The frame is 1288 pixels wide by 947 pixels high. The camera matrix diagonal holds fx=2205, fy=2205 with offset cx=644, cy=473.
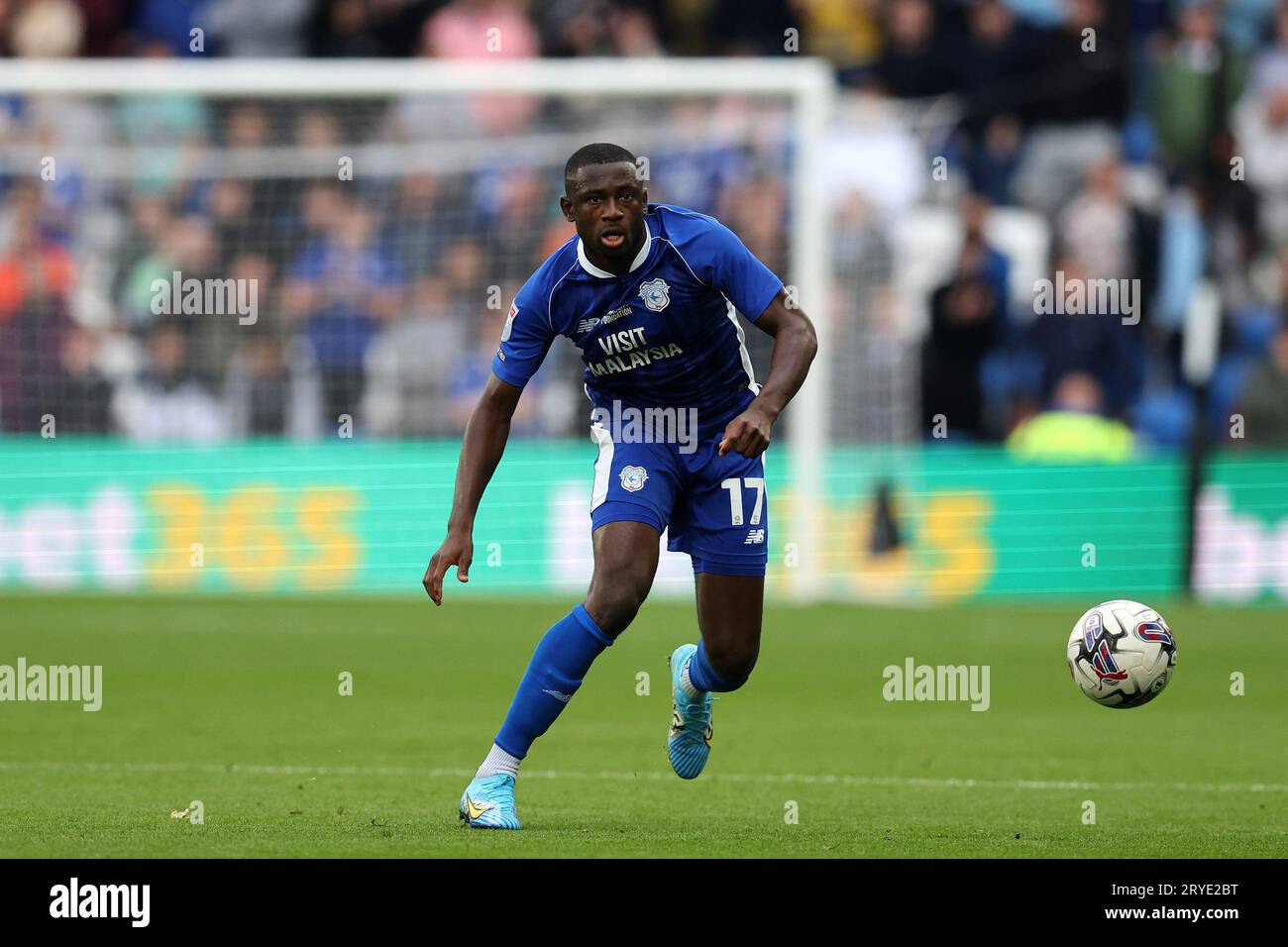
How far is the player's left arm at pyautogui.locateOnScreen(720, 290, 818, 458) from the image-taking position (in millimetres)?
7137

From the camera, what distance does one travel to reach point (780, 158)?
1891 centimetres

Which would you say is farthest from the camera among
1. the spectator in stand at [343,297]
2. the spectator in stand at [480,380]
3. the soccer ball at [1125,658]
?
the spectator in stand at [343,297]

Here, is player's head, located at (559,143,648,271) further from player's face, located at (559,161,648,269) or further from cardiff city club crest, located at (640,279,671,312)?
cardiff city club crest, located at (640,279,671,312)

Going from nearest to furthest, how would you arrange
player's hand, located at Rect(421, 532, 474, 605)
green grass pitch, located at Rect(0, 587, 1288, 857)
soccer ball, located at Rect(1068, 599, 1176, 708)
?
green grass pitch, located at Rect(0, 587, 1288, 857)
player's hand, located at Rect(421, 532, 474, 605)
soccer ball, located at Rect(1068, 599, 1176, 708)

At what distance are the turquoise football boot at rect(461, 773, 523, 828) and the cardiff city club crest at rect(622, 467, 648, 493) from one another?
1138 mm

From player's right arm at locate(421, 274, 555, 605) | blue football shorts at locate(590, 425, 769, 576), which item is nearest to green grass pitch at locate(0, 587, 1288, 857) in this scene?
blue football shorts at locate(590, 425, 769, 576)

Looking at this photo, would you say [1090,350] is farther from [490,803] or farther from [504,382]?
[490,803]

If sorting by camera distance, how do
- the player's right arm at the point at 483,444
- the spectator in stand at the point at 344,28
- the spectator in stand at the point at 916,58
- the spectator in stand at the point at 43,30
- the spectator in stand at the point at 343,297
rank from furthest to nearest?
1. the spectator in stand at the point at 344,28
2. the spectator in stand at the point at 43,30
3. the spectator in stand at the point at 916,58
4. the spectator in stand at the point at 343,297
5. the player's right arm at the point at 483,444

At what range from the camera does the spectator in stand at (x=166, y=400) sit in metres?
18.7

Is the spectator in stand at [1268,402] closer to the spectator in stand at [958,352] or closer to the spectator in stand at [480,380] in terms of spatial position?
the spectator in stand at [958,352]

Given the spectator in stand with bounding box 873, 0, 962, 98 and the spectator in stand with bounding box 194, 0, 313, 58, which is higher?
the spectator in stand with bounding box 194, 0, 313, 58

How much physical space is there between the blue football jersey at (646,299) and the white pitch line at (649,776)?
2.02m

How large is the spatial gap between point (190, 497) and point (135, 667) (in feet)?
16.1

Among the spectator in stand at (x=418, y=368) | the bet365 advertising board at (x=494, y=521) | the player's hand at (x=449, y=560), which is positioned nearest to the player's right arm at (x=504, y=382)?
the player's hand at (x=449, y=560)
